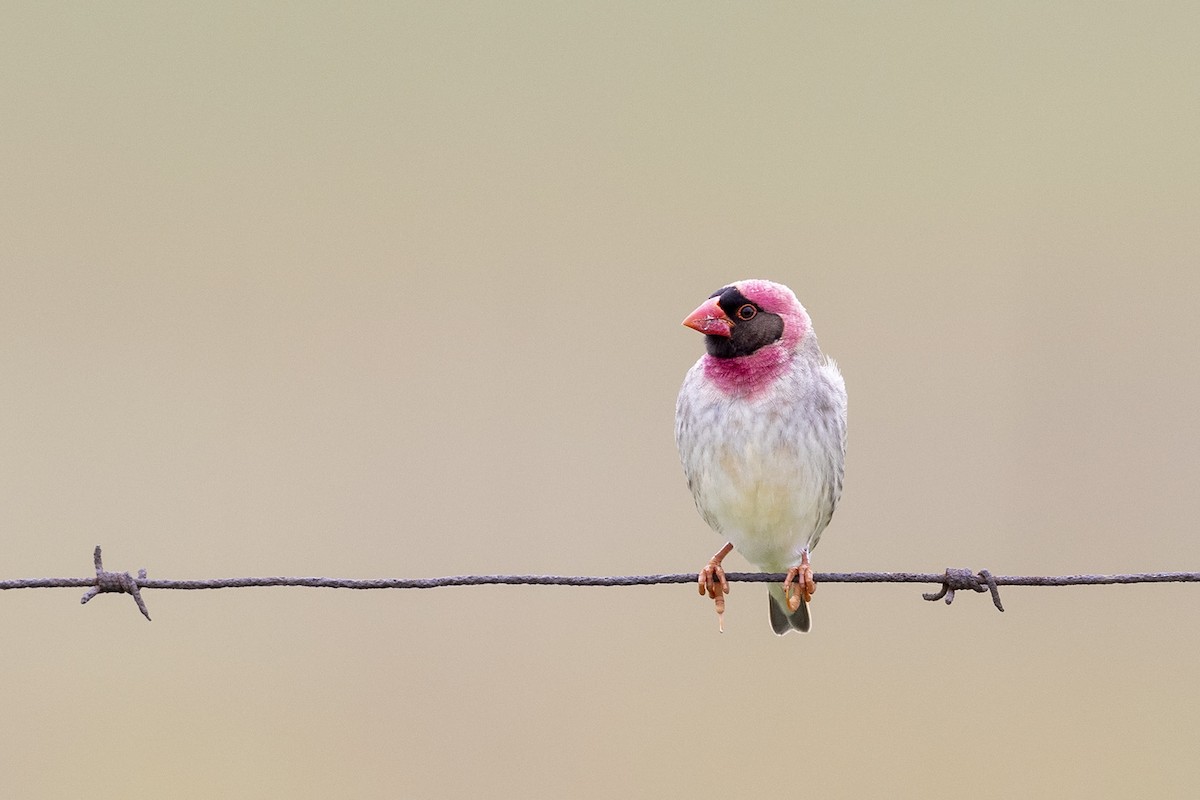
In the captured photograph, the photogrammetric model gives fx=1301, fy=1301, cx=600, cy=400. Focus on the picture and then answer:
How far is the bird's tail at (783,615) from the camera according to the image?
231 inches

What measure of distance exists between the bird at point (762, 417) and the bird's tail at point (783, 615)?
0.54m

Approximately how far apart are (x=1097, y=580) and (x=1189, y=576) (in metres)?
0.27

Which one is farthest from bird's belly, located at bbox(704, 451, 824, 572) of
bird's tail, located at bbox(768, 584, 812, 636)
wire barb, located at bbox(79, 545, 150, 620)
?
wire barb, located at bbox(79, 545, 150, 620)

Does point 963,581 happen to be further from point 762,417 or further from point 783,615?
point 783,615

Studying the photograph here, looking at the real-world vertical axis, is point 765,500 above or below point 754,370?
below

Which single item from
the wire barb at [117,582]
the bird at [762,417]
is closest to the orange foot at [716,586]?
the bird at [762,417]

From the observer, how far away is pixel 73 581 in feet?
13.0

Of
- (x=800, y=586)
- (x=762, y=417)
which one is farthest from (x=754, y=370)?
(x=800, y=586)

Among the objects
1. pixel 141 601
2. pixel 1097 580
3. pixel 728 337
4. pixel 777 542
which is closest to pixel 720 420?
pixel 728 337

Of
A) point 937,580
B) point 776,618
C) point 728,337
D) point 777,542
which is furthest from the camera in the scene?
point 776,618

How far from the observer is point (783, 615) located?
593 cm

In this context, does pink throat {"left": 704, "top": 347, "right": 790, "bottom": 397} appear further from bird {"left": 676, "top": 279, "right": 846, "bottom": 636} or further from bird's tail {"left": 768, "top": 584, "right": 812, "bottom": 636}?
bird's tail {"left": 768, "top": 584, "right": 812, "bottom": 636}

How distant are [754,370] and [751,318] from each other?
20 centimetres

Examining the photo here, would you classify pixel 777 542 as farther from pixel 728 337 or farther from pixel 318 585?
pixel 318 585
